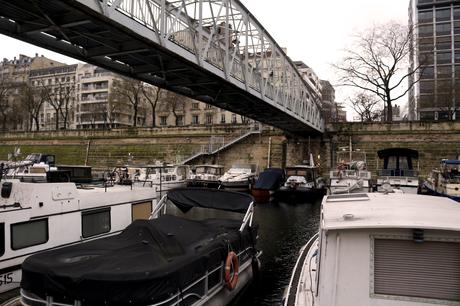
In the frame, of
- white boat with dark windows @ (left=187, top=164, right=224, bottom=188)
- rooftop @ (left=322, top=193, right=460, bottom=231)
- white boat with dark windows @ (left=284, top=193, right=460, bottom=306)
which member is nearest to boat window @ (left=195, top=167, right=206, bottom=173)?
white boat with dark windows @ (left=187, top=164, right=224, bottom=188)

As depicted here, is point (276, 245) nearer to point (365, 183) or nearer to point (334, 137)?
point (365, 183)

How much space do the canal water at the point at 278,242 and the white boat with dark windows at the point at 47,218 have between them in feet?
13.9

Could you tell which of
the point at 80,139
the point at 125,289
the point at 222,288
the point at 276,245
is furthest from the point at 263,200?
the point at 80,139

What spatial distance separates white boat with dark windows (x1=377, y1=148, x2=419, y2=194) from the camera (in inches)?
1016

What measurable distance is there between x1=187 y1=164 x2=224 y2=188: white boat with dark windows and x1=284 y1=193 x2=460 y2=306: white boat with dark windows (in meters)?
28.0

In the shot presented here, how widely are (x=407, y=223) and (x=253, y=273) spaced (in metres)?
6.43

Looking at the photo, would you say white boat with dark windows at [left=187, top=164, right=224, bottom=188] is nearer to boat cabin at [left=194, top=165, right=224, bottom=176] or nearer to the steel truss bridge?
boat cabin at [left=194, top=165, right=224, bottom=176]

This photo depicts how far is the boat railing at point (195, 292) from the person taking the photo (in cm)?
573

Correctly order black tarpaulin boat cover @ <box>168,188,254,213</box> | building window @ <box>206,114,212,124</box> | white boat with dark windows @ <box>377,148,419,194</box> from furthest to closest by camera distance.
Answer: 1. building window @ <box>206,114,212,124</box>
2. white boat with dark windows @ <box>377,148,419,194</box>
3. black tarpaulin boat cover @ <box>168,188,254,213</box>

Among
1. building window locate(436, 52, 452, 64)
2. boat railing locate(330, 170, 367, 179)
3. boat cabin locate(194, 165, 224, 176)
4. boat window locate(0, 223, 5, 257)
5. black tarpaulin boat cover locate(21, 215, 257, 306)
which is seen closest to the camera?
black tarpaulin boat cover locate(21, 215, 257, 306)

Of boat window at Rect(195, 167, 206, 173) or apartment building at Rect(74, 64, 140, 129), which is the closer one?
boat window at Rect(195, 167, 206, 173)

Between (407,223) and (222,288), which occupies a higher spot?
(407,223)

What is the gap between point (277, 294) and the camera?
10.5 meters

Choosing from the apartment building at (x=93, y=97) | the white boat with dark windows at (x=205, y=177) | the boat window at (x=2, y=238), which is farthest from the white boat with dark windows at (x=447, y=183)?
the apartment building at (x=93, y=97)
